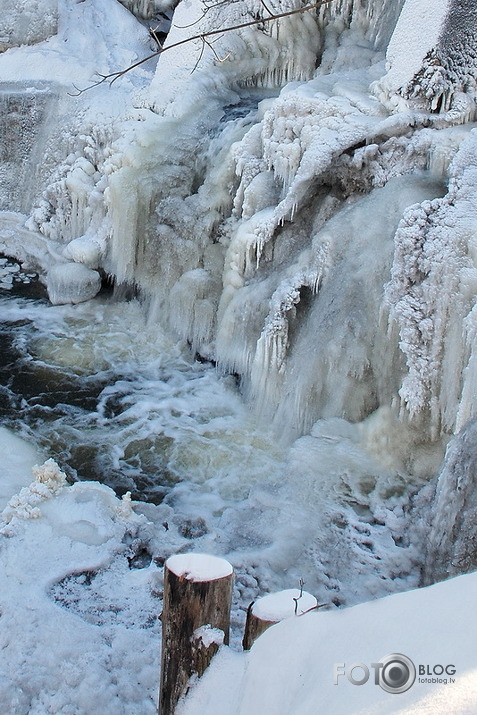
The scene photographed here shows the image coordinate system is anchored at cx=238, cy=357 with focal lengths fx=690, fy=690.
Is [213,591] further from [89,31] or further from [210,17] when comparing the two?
[89,31]

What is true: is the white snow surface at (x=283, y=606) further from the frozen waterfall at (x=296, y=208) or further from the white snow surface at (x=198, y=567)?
the frozen waterfall at (x=296, y=208)

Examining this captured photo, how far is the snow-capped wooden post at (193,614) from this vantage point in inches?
81.0

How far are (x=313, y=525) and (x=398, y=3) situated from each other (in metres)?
5.95

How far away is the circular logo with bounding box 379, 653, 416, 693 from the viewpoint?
4.97 feet

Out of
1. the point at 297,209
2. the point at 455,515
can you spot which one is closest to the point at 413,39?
the point at 297,209

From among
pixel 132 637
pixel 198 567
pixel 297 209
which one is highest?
pixel 297 209

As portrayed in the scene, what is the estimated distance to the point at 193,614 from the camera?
208cm

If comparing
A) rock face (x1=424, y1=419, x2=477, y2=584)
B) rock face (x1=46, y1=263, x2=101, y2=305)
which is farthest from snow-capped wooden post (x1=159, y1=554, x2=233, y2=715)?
rock face (x1=46, y1=263, x2=101, y2=305)

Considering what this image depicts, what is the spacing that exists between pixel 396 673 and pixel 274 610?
21.5 inches

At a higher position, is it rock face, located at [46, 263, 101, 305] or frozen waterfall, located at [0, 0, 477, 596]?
frozen waterfall, located at [0, 0, 477, 596]

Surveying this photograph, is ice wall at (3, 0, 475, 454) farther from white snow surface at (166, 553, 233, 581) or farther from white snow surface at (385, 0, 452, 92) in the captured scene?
white snow surface at (166, 553, 233, 581)

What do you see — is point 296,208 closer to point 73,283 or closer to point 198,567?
point 73,283

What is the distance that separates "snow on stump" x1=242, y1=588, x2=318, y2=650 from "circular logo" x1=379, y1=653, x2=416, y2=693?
42cm

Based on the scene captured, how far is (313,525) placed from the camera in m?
Answer: 4.23
